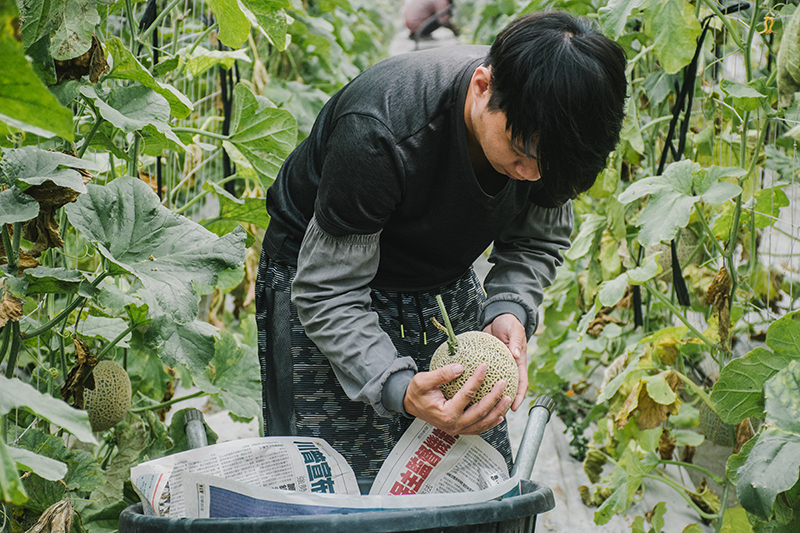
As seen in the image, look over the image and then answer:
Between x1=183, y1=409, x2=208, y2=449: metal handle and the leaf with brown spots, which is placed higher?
the leaf with brown spots

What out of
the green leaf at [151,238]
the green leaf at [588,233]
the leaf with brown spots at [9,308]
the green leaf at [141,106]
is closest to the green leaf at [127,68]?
the green leaf at [141,106]

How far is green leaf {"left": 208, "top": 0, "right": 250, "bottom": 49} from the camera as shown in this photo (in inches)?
53.1

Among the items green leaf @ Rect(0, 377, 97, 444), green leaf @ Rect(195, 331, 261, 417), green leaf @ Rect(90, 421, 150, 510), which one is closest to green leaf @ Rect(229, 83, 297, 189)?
green leaf @ Rect(195, 331, 261, 417)

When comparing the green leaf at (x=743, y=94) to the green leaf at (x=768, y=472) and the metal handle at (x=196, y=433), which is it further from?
the metal handle at (x=196, y=433)

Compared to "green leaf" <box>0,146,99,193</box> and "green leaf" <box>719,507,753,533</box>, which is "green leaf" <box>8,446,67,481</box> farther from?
"green leaf" <box>719,507,753,533</box>

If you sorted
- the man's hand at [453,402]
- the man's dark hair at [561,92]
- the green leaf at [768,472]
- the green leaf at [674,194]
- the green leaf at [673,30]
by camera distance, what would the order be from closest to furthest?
1. the man's dark hair at [561,92]
2. the man's hand at [453,402]
3. the green leaf at [768,472]
4. the green leaf at [674,194]
5. the green leaf at [673,30]

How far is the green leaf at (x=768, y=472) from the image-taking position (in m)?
1.12

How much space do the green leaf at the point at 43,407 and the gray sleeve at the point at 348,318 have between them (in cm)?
47

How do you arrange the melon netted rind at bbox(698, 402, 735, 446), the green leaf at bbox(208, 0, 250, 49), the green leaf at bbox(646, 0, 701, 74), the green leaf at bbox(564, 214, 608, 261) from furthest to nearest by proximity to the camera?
the green leaf at bbox(564, 214, 608, 261) → the melon netted rind at bbox(698, 402, 735, 446) → the green leaf at bbox(646, 0, 701, 74) → the green leaf at bbox(208, 0, 250, 49)

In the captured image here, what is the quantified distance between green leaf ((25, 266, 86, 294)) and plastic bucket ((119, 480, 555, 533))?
1.23ft

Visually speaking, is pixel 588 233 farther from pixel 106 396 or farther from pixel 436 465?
pixel 106 396

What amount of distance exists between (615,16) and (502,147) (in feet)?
2.49

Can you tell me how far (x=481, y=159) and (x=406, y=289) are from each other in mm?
280

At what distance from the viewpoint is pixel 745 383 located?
1.31 metres
